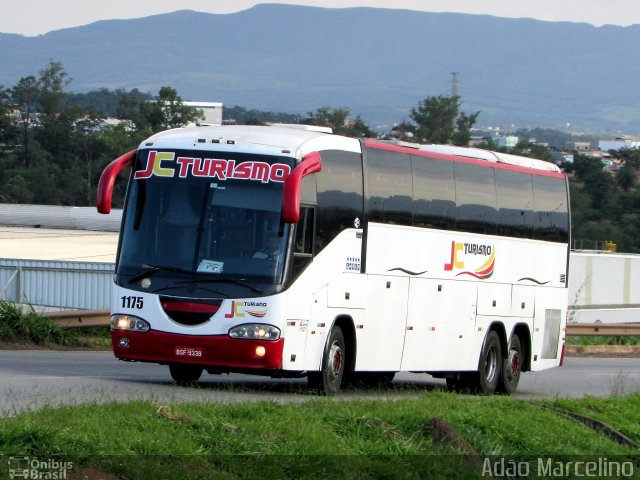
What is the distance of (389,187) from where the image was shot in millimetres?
17281

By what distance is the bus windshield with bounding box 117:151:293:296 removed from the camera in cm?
1510

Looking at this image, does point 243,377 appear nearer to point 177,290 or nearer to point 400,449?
point 177,290

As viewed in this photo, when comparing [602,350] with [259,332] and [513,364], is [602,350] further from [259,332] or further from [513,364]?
[259,332]

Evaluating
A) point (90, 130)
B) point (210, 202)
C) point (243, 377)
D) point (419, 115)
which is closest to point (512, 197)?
point (243, 377)

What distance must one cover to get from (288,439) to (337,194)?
251 inches

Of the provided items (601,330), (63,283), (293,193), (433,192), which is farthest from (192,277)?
(601,330)

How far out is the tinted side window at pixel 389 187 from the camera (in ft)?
55.6

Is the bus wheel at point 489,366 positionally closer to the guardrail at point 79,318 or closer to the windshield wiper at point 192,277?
the windshield wiper at point 192,277

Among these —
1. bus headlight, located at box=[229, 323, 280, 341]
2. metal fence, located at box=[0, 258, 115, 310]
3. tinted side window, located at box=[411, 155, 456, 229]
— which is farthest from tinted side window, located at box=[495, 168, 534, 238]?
metal fence, located at box=[0, 258, 115, 310]

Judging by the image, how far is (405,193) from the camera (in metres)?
17.6

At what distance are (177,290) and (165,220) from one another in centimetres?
82

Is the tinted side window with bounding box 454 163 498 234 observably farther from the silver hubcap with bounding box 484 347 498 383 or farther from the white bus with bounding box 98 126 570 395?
the silver hubcap with bounding box 484 347 498 383

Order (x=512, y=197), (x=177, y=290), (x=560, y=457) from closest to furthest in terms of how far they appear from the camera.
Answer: (x=560, y=457)
(x=177, y=290)
(x=512, y=197)

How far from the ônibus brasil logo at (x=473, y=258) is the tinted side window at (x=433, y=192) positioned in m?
0.41
